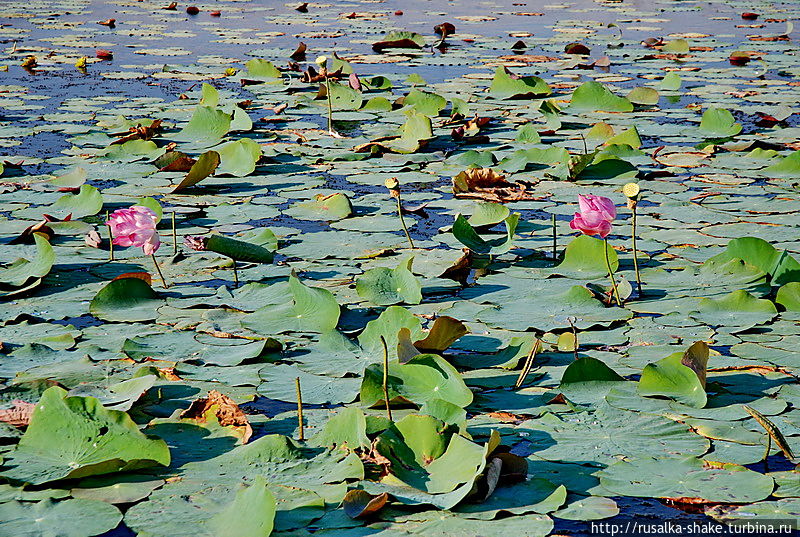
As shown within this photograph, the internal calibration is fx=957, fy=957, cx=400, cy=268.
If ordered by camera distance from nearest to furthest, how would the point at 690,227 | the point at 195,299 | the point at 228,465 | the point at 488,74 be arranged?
1. the point at 228,465
2. the point at 195,299
3. the point at 690,227
4. the point at 488,74

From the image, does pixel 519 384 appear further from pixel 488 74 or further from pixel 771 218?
pixel 488 74

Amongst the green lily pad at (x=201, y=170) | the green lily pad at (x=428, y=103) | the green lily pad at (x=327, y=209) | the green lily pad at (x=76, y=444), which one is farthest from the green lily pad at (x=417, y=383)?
the green lily pad at (x=428, y=103)

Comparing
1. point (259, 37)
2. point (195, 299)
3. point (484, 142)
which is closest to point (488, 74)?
point (484, 142)

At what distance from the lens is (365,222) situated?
339cm

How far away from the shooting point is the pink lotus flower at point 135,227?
2734mm

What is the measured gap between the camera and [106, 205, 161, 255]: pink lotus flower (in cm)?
273

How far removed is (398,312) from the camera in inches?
93.0

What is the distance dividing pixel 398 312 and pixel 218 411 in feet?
1.83

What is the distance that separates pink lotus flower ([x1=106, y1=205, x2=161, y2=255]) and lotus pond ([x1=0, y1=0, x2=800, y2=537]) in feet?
0.03

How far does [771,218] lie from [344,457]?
7.09ft

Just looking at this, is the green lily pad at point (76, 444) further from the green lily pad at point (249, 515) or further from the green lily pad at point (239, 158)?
the green lily pad at point (239, 158)

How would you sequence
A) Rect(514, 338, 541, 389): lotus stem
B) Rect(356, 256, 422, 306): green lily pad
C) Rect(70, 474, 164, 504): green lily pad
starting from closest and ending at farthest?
Rect(70, 474, 164, 504): green lily pad, Rect(514, 338, 541, 389): lotus stem, Rect(356, 256, 422, 306): green lily pad

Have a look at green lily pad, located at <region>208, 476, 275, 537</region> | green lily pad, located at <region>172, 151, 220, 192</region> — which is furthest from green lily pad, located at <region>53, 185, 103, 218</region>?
green lily pad, located at <region>208, 476, 275, 537</region>

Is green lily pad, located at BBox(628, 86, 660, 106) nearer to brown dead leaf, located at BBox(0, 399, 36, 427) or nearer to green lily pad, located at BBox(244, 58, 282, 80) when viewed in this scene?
green lily pad, located at BBox(244, 58, 282, 80)
